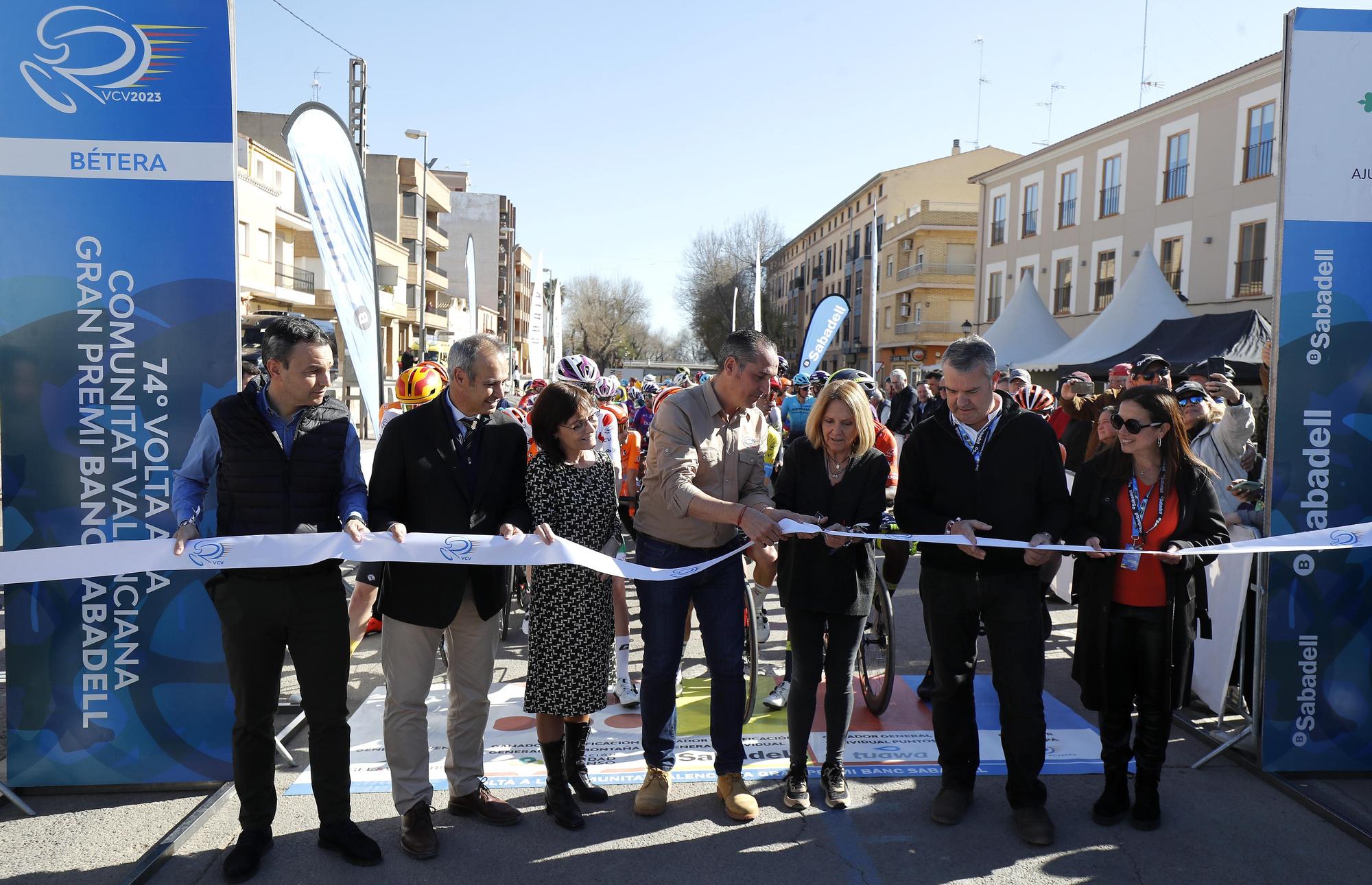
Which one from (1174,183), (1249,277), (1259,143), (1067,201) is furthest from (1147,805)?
(1067,201)

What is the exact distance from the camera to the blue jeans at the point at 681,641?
4.11 metres

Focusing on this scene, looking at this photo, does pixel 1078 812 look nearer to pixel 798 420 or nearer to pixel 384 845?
pixel 384 845

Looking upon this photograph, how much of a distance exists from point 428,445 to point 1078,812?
337 cm

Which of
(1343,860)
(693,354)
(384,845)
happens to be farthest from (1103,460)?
(693,354)

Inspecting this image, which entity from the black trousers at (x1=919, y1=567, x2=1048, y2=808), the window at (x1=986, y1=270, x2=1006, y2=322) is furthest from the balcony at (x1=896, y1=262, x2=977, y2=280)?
the black trousers at (x1=919, y1=567, x2=1048, y2=808)

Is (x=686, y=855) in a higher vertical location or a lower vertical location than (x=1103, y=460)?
lower

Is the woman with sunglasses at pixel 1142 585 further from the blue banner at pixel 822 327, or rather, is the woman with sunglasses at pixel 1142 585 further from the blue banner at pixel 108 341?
the blue banner at pixel 822 327

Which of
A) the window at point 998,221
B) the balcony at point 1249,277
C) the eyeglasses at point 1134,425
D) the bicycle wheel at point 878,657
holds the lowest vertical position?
the bicycle wheel at point 878,657

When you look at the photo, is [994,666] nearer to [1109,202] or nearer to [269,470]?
[269,470]

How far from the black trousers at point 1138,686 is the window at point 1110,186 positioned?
3454 cm

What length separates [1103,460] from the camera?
426cm

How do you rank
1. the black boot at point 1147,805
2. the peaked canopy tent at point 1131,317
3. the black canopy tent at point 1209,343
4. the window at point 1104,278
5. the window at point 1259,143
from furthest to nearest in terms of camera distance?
the window at point 1104,278 → the window at point 1259,143 → the peaked canopy tent at point 1131,317 → the black canopy tent at point 1209,343 → the black boot at point 1147,805

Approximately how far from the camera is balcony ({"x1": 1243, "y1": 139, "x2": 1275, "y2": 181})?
27.2 m

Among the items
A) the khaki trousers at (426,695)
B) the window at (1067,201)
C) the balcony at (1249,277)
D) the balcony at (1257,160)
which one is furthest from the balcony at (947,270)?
the khaki trousers at (426,695)
